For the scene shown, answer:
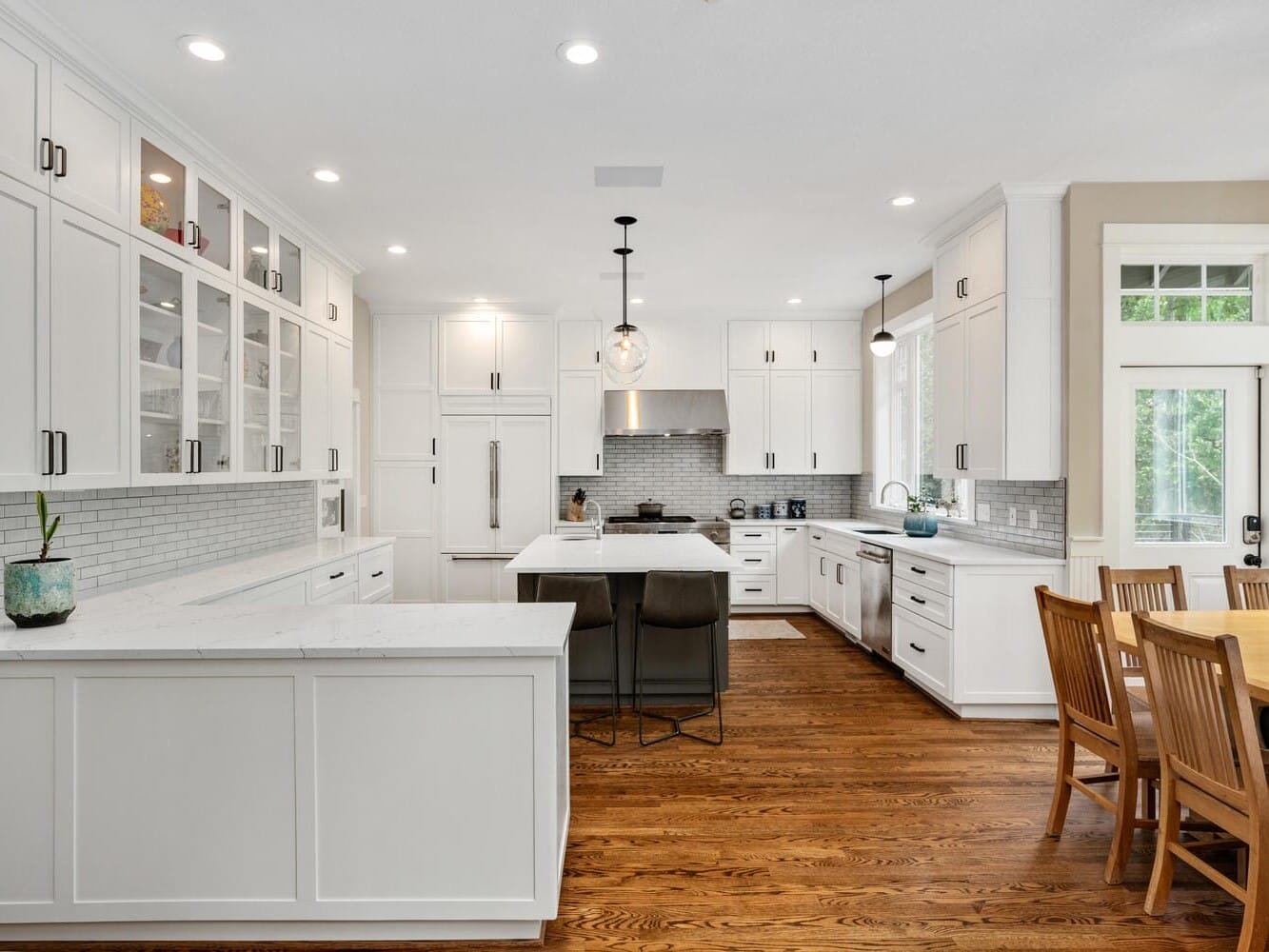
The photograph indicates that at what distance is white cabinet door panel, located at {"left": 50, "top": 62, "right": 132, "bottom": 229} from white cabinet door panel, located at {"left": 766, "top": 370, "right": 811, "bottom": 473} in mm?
5206

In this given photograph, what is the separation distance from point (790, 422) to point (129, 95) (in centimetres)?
539

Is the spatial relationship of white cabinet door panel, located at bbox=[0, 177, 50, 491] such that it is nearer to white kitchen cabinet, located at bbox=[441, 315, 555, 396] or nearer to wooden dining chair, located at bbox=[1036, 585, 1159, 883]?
wooden dining chair, located at bbox=[1036, 585, 1159, 883]

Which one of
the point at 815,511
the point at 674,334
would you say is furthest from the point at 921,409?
the point at 674,334

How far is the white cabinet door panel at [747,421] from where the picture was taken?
22.4 ft

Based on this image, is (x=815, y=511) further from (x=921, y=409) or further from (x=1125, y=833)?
(x=1125, y=833)

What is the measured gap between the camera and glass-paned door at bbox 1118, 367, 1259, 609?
3770 mm

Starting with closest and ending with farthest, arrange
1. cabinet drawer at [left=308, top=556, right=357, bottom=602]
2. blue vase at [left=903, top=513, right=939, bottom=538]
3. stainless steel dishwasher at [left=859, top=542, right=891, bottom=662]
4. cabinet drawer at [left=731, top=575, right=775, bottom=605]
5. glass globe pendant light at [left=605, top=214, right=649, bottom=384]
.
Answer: cabinet drawer at [left=308, top=556, right=357, bottom=602]
glass globe pendant light at [left=605, top=214, right=649, bottom=384]
stainless steel dishwasher at [left=859, top=542, right=891, bottom=662]
blue vase at [left=903, top=513, right=939, bottom=538]
cabinet drawer at [left=731, top=575, right=775, bottom=605]

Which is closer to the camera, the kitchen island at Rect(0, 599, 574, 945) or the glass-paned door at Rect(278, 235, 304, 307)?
the kitchen island at Rect(0, 599, 574, 945)

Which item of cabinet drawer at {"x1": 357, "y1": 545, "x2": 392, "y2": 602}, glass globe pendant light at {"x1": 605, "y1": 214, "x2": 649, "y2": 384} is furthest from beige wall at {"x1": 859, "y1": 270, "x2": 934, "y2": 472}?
cabinet drawer at {"x1": 357, "y1": 545, "x2": 392, "y2": 602}

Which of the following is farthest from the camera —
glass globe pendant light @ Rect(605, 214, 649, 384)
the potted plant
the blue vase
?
the blue vase

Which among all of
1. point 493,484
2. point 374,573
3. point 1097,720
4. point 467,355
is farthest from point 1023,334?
point 467,355

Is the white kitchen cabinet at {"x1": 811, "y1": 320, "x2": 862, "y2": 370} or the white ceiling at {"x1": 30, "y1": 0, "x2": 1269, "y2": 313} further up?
the white ceiling at {"x1": 30, "y1": 0, "x2": 1269, "y2": 313}

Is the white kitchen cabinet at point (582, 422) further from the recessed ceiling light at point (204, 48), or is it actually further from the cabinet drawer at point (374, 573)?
the recessed ceiling light at point (204, 48)

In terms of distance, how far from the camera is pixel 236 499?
412 cm
